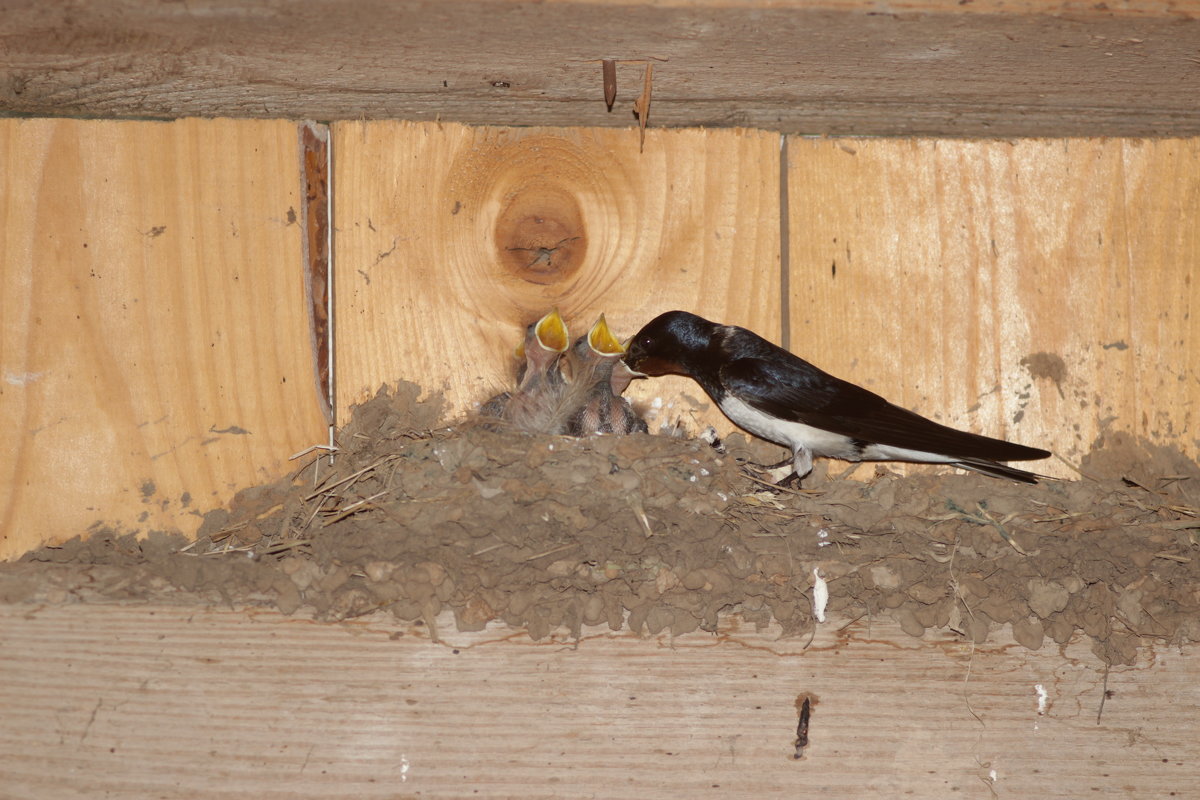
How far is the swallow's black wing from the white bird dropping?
1.36ft

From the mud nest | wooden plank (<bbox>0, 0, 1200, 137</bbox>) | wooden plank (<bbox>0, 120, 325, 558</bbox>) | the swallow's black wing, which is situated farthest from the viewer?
wooden plank (<bbox>0, 120, 325, 558</bbox>)

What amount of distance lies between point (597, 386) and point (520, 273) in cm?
34

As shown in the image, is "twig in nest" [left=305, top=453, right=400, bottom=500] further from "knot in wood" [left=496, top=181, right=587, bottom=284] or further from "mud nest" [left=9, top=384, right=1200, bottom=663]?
"knot in wood" [left=496, top=181, right=587, bottom=284]

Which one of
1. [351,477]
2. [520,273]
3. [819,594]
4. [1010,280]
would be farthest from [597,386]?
[1010,280]

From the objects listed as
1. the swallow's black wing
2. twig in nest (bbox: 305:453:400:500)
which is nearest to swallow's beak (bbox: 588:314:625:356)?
the swallow's black wing

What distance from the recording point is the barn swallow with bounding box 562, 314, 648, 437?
110 inches

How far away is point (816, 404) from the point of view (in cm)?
272

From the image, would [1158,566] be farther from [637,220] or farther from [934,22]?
[637,220]

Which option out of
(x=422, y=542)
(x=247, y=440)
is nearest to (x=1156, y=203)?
(x=422, y=542)

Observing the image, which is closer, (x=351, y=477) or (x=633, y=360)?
(x=351, y=477)

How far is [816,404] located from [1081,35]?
96 cm

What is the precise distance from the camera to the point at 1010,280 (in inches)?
112

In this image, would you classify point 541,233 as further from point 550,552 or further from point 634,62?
point 550,552

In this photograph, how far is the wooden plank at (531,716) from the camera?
2207 millimetres
